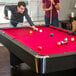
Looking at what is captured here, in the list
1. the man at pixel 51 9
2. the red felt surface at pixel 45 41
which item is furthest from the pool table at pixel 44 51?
the man at pixel 51 9

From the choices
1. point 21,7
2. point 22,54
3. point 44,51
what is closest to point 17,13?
point 21,7

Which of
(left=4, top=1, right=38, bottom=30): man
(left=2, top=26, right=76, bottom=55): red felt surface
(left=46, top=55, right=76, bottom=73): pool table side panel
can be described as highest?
(left=4, top=1, right=38, bottom=30): man

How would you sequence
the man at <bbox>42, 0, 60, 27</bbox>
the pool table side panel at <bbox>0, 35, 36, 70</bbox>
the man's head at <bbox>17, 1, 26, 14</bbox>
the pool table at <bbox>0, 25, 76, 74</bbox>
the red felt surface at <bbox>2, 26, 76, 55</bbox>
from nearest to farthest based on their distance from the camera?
the pool table at <bbox>0, 25, 76, 74</bbox> < the pool table side panel at <bbox>0, 35, 36, 70</bbox> < the red felt surface at <bbox>2, 26, 76, 55</bbox> < the man's head at <bbox>17, 1, 26, 14</bbox> < the man at <bbox>42, 0, 60, 27</bbox>

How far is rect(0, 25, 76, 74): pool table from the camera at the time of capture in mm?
2010

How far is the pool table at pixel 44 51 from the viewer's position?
6.59 ft

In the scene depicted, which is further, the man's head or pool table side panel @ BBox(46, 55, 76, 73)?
the man's head

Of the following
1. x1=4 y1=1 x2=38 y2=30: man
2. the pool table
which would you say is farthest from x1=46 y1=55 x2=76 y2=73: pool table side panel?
x1=4 y1=1 x2=38 y2=30: man

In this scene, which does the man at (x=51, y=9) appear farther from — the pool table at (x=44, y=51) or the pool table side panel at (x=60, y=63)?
the pool table side panel at (x=60, y=63)

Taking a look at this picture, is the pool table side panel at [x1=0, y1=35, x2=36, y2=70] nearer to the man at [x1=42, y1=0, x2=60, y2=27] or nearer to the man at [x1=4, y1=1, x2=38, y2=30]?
the man at [x1=4, y1=1, x2=38, y2=30]

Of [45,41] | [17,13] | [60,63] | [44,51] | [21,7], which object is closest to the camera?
[60,63]

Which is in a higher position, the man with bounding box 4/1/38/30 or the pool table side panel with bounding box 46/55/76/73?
the man with bounding box 4/1/38/30

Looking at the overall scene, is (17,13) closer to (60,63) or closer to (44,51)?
(44,51)

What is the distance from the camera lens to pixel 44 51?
224 centimetres

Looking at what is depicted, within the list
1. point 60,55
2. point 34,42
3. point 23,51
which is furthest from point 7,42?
point 60,55
